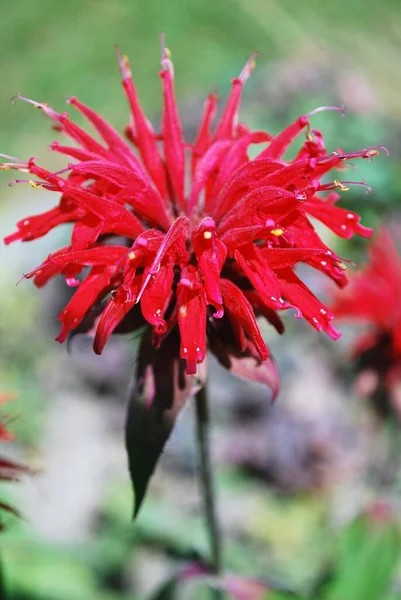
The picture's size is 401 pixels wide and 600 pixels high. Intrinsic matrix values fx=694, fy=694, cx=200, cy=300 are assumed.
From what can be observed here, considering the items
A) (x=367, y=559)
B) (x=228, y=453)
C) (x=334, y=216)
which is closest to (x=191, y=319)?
(x=334, y=216)

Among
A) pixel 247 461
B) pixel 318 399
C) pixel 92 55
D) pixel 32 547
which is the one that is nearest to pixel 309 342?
pixel 318 399

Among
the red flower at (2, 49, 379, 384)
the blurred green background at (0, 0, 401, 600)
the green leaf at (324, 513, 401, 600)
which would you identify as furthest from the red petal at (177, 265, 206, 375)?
the green leaf at (324, 513, 401, 600)

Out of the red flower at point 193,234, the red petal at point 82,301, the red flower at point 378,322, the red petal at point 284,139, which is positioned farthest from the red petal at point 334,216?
the red flower at point 378,322

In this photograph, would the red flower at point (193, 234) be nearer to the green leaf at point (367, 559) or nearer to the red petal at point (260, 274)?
the red petal at point (260, 274)

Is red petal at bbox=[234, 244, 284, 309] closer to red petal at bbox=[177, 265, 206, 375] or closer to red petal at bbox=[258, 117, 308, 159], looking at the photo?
red petal at bbox=[177, 265, 206, 375]

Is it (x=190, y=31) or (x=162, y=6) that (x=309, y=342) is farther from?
(x=162, y=6)

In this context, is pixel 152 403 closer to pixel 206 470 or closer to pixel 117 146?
pixel 206 470
